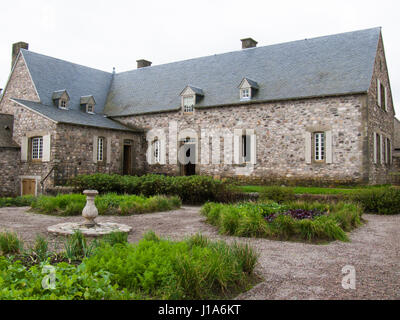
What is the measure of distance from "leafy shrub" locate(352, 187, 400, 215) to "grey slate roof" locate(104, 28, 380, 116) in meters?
5.90

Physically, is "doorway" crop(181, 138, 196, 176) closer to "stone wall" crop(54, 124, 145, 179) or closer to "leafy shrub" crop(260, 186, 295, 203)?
"stone wall" crop(54, 124, 145, 179)

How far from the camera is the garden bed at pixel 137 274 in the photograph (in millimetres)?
3613

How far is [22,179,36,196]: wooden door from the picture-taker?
19.1 metres

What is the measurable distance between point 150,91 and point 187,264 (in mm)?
21100

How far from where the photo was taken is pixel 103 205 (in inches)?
448

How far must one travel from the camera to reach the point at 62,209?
444 inches

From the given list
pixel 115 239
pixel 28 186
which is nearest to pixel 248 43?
pixel 28 186

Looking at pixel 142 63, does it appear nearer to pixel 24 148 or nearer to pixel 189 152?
pixel 189 152

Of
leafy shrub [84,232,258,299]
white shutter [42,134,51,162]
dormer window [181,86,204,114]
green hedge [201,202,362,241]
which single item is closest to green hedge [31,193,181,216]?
green hedge [201,202,362,241]

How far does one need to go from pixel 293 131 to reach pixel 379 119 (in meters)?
4.85

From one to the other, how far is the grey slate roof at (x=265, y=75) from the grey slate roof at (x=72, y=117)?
5.37 ft

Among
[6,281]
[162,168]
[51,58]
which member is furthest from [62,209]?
[51,58]

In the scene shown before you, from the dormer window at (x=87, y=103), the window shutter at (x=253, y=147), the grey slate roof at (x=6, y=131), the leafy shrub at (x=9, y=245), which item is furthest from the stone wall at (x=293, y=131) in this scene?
the leafy shrub at (x=9, y=245)
